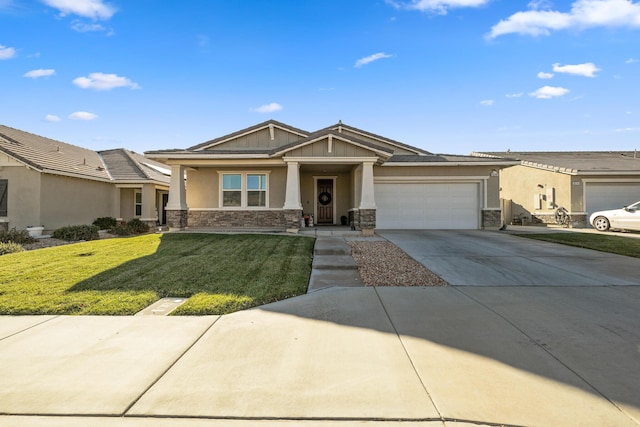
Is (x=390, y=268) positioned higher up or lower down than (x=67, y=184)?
lower down

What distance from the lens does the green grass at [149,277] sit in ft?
16.6

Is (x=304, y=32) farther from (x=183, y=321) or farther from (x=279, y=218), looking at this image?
(x=183, y=321)

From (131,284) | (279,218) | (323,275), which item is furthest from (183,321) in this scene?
(279,218)

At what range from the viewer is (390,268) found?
7.49 meters

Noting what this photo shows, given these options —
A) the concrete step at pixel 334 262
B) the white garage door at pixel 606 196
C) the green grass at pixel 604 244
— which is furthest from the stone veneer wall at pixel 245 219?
the white garage door at pixel 606 196

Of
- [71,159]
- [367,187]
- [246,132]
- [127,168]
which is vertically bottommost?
[367,187]

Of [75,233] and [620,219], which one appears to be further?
[620,219]

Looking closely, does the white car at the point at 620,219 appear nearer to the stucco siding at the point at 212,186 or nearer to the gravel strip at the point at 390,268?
the gravel strip at the point at 390,268

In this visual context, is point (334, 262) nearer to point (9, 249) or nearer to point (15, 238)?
point (9, 249)

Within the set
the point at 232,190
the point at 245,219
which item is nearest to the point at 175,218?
the point at 232,190

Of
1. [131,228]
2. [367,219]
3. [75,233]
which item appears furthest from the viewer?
[131,228]

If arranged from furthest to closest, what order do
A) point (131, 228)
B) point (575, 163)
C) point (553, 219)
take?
point (575, 163) → point (553, 219) → point (131, 228)

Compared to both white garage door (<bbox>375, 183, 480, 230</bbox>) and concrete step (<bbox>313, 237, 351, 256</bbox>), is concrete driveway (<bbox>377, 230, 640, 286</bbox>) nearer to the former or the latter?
concrete step (<bbox>313, 237, 351, 256</bbox>)

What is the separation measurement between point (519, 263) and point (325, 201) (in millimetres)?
11201
